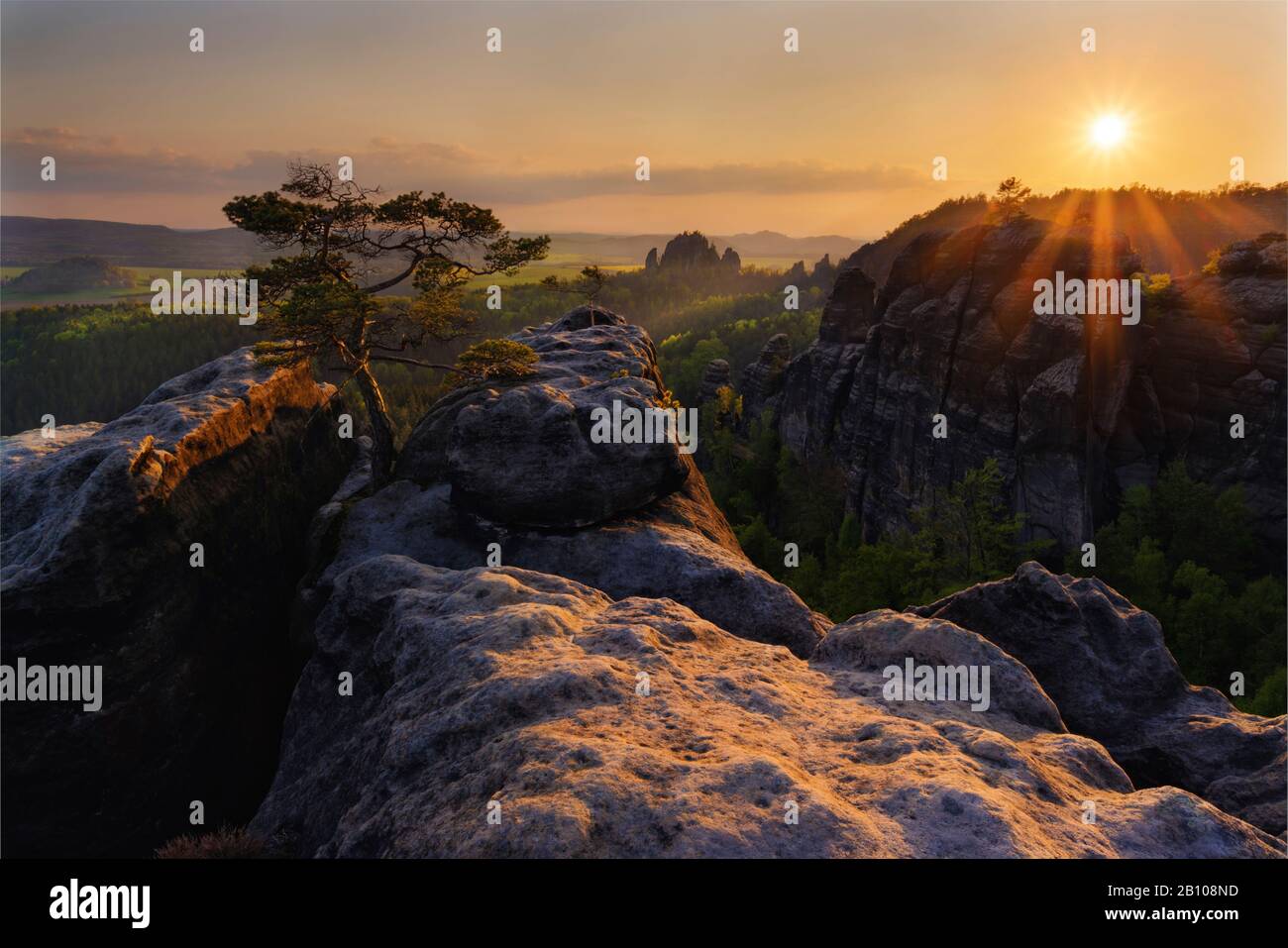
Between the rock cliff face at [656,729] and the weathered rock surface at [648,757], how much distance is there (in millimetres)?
34

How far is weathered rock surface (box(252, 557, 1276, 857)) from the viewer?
7320 mm

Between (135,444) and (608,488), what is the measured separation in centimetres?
1153

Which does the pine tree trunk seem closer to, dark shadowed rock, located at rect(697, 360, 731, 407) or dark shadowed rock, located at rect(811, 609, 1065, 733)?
dark shadowed rock, located at rect(811, 609, 1065, 733)

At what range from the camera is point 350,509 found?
21.8m

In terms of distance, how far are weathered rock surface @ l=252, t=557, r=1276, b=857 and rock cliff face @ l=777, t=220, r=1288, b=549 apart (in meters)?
42.1

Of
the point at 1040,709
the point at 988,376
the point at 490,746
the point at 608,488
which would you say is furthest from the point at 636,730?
the point at 988,376

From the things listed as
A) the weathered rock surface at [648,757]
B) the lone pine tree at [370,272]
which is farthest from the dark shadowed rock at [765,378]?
the weathered rock surface at [648,757]

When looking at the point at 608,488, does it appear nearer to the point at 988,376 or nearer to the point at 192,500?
the point at 192,500

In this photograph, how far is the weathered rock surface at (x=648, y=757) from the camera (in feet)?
24.0

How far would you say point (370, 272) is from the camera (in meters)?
26.1

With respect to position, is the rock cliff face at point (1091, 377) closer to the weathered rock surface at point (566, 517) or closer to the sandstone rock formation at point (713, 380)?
the weathered rock surface at point (566, 517)

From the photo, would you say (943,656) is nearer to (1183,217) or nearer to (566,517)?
(566,517)

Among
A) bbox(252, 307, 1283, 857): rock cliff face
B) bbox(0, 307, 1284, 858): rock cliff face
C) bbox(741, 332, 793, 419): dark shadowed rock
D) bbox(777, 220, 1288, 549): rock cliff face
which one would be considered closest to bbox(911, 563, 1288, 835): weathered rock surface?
bbox(0, 307, 1284, 858): rock cliff face

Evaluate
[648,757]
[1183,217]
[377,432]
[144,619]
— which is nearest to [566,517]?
[377,432]
